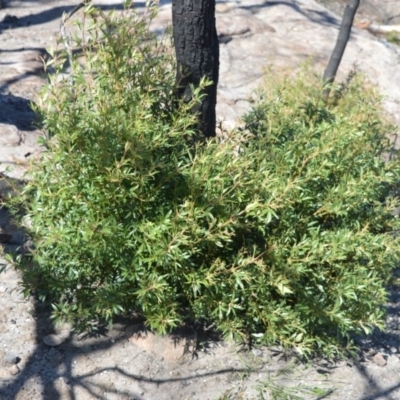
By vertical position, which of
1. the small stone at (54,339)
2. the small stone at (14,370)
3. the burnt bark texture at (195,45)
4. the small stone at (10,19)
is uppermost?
the burnt bark texture at (195,45)

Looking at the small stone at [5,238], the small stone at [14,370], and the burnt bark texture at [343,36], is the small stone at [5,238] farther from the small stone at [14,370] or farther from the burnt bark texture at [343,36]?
the burnt bark texture at [343,36]

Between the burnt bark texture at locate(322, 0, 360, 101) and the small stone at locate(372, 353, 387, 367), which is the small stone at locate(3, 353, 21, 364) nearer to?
the small stone at locate(372, 353, 387, 367)

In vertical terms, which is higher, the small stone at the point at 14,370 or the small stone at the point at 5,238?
the small stone at the point at 14,370

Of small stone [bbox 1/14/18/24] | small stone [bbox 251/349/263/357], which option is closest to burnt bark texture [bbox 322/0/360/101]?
small stone [bbox 251/349/263/357]

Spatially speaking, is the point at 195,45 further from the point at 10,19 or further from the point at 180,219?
the point at 10,19

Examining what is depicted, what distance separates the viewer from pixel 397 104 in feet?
25.4

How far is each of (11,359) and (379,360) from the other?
6.84ft

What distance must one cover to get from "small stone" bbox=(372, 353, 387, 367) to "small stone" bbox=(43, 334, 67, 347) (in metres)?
1.79

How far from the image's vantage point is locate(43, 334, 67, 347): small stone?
3908 millimetres

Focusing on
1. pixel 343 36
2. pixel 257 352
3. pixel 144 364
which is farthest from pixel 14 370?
pixel 343 36

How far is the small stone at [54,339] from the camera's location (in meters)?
3.91

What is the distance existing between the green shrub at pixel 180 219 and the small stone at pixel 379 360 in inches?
15.6

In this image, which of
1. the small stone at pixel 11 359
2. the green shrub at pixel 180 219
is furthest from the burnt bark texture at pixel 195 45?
the small stone at pixel 11 359

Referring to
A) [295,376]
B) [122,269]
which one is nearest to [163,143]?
[122,269]
